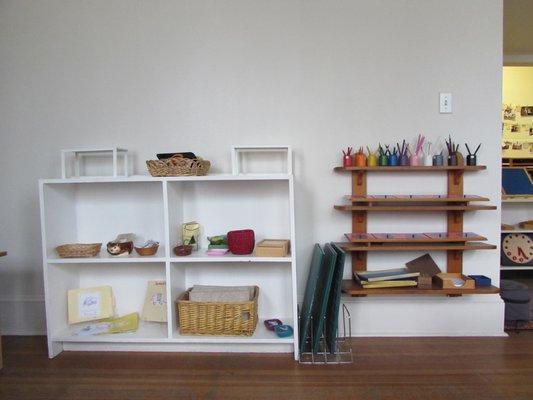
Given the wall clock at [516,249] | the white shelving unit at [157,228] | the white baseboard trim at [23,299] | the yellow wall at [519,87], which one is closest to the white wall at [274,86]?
the white shelving unit at [157,228]

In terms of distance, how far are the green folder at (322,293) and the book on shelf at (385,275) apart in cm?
25

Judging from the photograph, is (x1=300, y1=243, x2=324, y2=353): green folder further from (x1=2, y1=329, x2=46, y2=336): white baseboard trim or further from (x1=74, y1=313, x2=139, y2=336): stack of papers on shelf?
(x1=2, y1=329, x2=46, y2=336): white baseboard trim

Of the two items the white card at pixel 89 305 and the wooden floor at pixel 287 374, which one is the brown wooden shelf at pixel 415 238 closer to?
the wooden floor at pixel 287 374

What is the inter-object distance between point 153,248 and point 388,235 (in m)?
1.30

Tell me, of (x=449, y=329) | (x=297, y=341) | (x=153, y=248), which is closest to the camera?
(x=297, y=341)

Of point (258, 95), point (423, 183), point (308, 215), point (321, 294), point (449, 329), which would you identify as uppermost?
point (258, 95)

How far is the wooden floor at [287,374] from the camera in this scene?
156cm

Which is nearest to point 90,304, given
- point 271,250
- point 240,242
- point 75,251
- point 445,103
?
point 75,251

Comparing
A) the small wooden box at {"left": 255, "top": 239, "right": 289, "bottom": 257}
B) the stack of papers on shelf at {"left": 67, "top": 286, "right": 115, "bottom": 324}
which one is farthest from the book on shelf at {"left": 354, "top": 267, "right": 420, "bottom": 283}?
the stack of papers on shelf at {"left": 67, "top": 286, "right": 115, "bottom": 324}

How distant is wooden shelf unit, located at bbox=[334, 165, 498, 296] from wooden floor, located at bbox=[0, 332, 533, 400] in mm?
321

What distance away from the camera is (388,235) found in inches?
80.5

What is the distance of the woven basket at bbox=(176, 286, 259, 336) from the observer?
188cm

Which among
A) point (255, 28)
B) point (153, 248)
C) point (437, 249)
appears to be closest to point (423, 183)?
point (437, 249)

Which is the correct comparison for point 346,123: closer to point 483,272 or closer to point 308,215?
point 308,215
